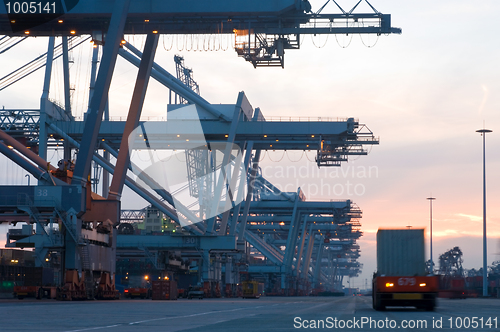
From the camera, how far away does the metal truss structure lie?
120 ft

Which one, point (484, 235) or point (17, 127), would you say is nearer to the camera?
point (17, 127)

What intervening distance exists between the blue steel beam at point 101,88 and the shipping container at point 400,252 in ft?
63.3

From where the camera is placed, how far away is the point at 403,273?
74.5ft

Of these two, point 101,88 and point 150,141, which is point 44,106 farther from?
point 101,88

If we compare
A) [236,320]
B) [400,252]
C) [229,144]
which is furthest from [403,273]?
[229,144]

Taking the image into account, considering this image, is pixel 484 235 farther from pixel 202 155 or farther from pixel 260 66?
pixel 260 66

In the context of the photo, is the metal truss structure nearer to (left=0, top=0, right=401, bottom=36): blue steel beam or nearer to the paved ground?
(left=0, top=0, right=401, bottom=36): blue steel beam

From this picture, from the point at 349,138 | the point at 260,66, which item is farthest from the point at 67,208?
the point at 349,138

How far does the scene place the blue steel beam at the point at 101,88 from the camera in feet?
116

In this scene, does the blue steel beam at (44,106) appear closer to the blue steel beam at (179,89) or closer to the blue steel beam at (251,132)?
the blue steel beam at (251,132)

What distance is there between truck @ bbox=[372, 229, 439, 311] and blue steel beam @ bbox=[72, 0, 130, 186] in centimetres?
1923

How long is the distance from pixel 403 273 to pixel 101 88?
21.1 m

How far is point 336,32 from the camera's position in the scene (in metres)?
37.8

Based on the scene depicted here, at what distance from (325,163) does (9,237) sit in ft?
88.2
